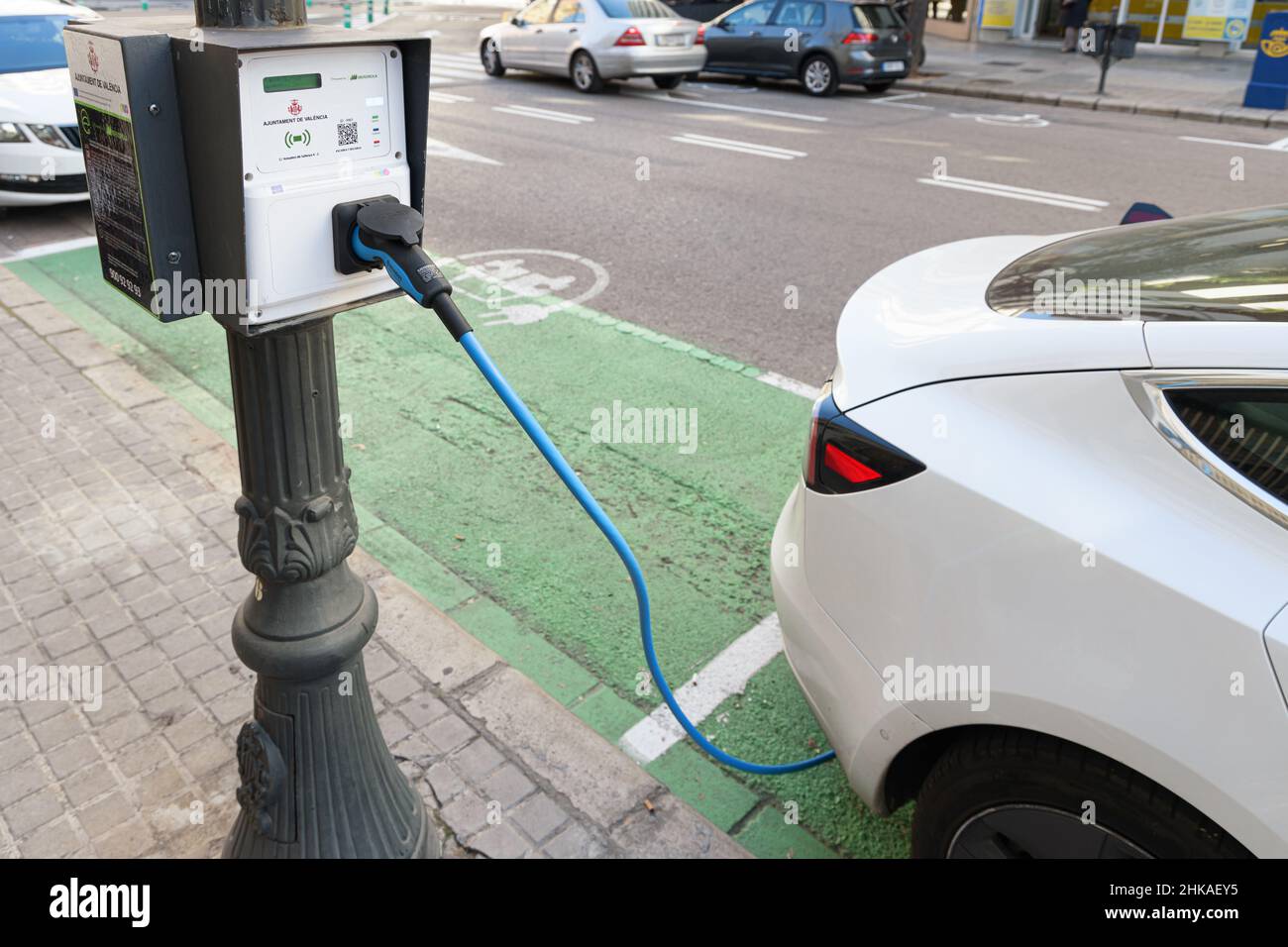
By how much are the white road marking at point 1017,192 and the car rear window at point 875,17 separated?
22.5 ft

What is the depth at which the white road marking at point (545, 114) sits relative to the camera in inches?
548

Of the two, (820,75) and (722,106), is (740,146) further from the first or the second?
(820,75)

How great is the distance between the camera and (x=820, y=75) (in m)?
16.8

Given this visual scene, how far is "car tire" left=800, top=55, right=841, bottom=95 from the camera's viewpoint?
16656mm

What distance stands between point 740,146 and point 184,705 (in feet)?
34.5

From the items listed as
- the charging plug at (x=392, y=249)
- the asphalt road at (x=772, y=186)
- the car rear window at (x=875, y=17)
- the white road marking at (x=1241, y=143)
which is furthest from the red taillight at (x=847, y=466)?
the car rear window at (x=875, y=17)

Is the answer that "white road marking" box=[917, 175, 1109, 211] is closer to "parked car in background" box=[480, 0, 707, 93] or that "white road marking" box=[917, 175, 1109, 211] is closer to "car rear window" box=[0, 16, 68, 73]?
"parked car in background" box=[480, 0, 707, 93]

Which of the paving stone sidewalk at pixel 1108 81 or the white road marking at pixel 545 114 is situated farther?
the paving stone sidewalk at pixel 1108 81

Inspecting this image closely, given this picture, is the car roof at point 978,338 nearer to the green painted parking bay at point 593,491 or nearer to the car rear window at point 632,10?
the green painted parking bay at point 593,491

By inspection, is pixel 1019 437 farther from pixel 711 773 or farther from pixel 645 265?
pixel 645 265

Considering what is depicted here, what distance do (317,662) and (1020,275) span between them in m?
1.94

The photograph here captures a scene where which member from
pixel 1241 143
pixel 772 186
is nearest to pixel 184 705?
pixel 772 186

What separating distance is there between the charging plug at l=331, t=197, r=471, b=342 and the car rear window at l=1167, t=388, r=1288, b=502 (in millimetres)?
1349

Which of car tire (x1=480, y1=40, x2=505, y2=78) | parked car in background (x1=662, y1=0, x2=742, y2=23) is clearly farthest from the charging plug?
parked car in background (x1=662, y1=0, x2=742, y2=23)
